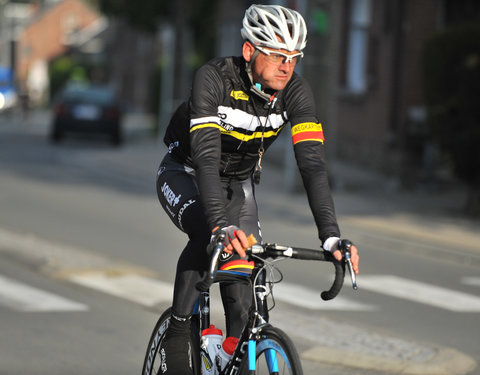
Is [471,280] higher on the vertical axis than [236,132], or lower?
lower

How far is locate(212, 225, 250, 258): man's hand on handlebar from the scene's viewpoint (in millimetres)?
3582

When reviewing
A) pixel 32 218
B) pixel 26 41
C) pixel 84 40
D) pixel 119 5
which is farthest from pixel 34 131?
pixel 26 41

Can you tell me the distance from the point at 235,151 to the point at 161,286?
4263 millimetres

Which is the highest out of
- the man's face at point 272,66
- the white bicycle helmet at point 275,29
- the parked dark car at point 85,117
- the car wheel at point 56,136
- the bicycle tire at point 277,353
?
the white bicycle helmet at point 275,29

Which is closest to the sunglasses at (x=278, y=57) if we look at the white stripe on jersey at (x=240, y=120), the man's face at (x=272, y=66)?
the man's face at (x=272, y=66)

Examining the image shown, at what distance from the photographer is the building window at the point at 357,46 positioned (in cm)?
2114

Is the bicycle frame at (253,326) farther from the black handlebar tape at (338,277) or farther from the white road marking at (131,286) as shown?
the white road marking at (131,286)

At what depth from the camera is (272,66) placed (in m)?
3.96

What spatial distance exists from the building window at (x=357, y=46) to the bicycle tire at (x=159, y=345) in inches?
660

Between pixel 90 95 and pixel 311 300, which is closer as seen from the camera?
pixel 311 300

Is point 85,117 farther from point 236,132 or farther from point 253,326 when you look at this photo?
point 253,326

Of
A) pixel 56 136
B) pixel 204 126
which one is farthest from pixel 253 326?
pixel 56 136

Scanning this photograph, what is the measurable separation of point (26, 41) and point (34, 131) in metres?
49.6

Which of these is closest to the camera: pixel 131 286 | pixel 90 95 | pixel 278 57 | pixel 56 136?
pixel 278 57
